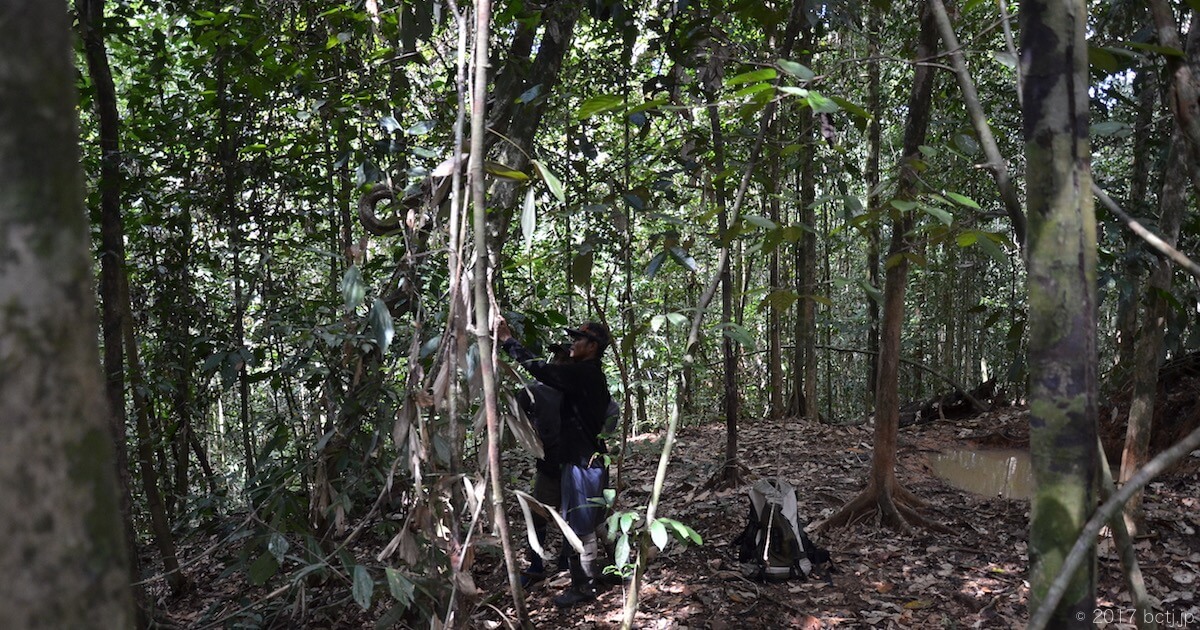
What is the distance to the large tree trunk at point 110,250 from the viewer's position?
14.0 ft

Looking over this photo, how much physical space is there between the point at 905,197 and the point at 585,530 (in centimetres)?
304

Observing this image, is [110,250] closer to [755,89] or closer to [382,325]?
[382,325]

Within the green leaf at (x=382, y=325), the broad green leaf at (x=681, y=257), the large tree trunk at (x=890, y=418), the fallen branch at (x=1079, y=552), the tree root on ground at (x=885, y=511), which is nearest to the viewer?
the fallen branch at (x=1079, y=552)

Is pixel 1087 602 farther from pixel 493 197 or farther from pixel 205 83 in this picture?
pixel 205 83

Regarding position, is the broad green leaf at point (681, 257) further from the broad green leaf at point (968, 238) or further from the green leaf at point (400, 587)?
the green leaf at point (400, 587)

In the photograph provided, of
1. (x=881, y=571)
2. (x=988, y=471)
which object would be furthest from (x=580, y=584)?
(x=988, y=471)

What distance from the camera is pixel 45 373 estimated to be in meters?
0.75

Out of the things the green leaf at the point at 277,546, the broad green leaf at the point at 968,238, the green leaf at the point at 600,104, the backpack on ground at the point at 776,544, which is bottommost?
the backpack on ground at the point at 776,544

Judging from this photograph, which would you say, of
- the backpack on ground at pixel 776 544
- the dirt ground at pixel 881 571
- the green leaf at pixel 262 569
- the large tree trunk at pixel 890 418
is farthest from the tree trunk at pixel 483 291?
the large tree trunk at pixel 890 418

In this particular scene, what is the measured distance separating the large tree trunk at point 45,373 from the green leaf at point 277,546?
2511 mm

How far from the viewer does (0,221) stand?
0.74 meters

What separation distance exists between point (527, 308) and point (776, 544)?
2.39 metres

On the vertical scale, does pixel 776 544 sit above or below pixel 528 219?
below

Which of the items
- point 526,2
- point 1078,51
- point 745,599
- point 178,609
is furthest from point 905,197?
point 178,609
